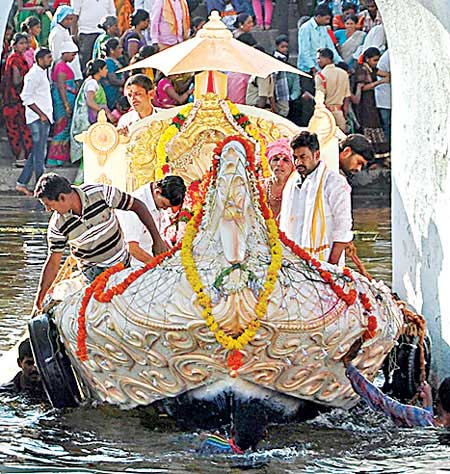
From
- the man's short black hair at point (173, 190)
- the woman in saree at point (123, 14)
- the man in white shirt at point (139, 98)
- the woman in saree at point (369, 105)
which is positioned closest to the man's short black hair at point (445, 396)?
the man's short black hair at point (173, 190)

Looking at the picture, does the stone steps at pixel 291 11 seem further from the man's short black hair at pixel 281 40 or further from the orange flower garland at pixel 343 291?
the orange flower garland at pixel 343 291

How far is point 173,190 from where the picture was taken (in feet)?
37.1

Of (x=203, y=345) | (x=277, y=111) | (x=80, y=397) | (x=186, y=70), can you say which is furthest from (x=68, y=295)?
(x=277, y=111)

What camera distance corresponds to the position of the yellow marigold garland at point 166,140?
13.0 m

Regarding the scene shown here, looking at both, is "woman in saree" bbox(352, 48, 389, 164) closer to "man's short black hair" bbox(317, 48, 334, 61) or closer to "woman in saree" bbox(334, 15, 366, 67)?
"woman in saree" bbox(334, 15, 366, 67)

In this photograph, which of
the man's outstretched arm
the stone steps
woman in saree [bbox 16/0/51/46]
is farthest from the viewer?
the stone steps

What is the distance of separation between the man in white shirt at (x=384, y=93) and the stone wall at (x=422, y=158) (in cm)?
969

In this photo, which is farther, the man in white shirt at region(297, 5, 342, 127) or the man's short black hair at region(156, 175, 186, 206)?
the man in white shirt at region(297, 5, 342, 127)

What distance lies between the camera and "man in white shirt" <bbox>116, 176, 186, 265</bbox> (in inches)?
447

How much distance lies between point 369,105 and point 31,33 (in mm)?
4366

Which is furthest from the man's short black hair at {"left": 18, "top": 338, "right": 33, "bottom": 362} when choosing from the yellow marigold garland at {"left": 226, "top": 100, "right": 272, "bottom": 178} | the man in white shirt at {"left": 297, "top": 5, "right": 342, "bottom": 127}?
the man in white shirt at {"left": 297, "top": 5, "right": 342, "bottom": 127}

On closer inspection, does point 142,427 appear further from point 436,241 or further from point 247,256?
point 436,241

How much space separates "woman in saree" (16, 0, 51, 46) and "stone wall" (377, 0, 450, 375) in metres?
11.1

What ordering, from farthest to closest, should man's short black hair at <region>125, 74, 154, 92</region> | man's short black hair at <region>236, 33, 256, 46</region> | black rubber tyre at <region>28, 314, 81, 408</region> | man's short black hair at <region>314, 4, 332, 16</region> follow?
man's short black hair at <region>314, 4, 332, 16</region> → man's short black hair at <region>236, 33, 256, 46</region> → man's short black hair at <region>125, 74, 154, 92</region> → black rubber tyre at <region>28, 314, 81, 408</region>
